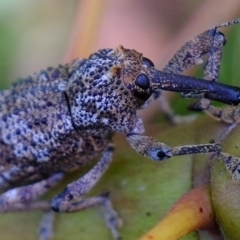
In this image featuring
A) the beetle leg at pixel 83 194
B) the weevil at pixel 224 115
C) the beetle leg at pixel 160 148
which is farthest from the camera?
the beetle leg at pixel 83 194

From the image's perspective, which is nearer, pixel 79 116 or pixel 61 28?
pixel 79 116

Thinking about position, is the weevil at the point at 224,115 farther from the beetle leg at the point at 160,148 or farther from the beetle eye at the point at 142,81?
the beetle eye at the point at 142,81

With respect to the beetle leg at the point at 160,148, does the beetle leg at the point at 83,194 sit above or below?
below

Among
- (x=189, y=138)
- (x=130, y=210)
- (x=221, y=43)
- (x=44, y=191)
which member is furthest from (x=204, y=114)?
(x=44, y=191)

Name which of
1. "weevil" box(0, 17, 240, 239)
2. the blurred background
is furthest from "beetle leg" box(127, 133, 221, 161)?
the blurred background

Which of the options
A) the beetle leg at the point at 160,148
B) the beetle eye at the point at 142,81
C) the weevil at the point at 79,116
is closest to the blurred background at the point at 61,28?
the weevil at the point at 79,116

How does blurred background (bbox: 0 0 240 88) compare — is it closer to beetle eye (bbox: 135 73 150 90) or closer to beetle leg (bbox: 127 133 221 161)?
beetle eye (bbox: 135 73 150 90)

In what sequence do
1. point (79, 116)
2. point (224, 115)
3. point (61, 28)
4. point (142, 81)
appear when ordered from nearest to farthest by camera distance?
point (224, 115) < point (142, 81) < point (79, 116) < point (61, 28)

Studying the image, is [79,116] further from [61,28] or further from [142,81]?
[61,28]

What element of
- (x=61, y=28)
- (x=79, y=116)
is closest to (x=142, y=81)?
(x=79, y=116)
